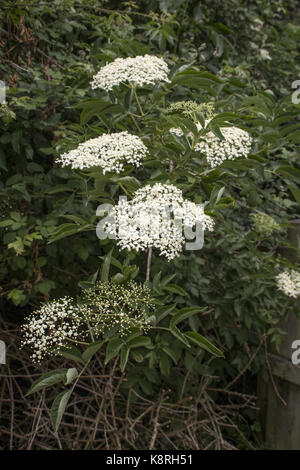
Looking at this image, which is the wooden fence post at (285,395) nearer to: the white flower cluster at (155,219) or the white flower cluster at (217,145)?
the white flower cluster at (217,145)

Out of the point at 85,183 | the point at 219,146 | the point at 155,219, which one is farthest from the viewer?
the point at 85,183

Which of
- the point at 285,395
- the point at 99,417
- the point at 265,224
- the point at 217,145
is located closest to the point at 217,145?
the point at 217,145

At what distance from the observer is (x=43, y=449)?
6.32ft

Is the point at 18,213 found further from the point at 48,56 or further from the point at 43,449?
the point at 43,449

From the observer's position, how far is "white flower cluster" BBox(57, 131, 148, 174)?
1.14 metres

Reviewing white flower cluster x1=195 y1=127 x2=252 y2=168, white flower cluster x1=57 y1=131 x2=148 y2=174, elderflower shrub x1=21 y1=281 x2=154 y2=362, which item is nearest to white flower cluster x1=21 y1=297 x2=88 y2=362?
elderflower shrub x1=21 y1=281 x2=154 y2=362

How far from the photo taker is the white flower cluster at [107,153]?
1137 millimetres

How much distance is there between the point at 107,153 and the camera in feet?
3.77

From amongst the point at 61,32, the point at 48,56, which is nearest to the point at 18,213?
the point at 48,56

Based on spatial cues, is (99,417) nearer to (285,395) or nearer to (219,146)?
(285,395)

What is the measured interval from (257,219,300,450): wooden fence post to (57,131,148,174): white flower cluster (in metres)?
1.30

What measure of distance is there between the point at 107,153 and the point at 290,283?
3.43 ft

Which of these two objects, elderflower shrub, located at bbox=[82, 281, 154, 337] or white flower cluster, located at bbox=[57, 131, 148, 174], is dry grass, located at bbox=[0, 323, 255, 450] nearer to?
elderflower shrub, located at bbox=[82, 281, 154, 337]

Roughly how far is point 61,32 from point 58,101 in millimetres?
410
